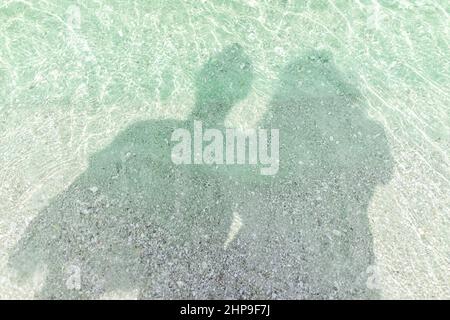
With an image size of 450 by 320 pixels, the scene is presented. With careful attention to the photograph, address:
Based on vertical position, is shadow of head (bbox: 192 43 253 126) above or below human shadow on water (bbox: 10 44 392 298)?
above

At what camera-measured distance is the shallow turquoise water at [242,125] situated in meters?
4.11

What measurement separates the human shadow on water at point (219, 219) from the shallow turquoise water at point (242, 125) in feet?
0.07

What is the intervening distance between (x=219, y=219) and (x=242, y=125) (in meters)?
1.51

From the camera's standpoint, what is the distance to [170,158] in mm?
4930

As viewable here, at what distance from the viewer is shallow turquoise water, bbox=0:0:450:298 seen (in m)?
4.11

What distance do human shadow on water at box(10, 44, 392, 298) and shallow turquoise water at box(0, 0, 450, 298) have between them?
0.07ft

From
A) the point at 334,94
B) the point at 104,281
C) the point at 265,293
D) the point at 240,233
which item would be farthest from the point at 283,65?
the point at 104,281

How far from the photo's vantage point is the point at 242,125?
529cm

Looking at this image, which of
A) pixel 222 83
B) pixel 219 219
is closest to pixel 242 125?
pixel 222 83

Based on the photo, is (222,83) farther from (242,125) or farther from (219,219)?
(219,219)

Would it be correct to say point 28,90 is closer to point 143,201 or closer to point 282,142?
point 143,201

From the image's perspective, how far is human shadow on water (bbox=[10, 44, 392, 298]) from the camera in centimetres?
402

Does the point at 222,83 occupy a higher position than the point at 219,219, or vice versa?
the point at 222,83

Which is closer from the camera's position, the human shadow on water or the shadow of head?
the human shadow on water
